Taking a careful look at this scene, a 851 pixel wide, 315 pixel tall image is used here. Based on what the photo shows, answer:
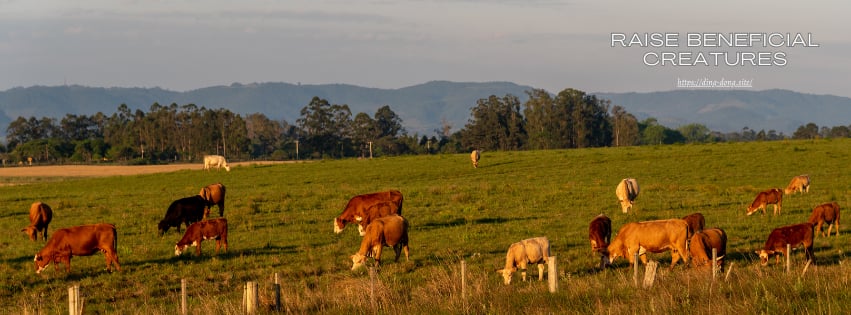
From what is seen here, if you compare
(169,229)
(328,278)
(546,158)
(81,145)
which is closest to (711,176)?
(546,158)

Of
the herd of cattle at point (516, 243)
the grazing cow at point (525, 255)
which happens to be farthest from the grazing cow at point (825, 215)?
the grazing cow at point (525, 255)

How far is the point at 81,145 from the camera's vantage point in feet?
471

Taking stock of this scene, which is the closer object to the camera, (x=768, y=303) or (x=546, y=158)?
(x=768, y=303)

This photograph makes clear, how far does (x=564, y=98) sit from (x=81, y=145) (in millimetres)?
84419

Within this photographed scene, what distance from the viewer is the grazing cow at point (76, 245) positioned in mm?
18891

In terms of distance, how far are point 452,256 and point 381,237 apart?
6.24ft

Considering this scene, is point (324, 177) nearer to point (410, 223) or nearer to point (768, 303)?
point (410, 223)

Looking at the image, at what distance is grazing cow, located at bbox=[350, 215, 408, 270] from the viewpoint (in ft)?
62.3

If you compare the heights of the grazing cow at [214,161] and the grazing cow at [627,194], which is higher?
the grazing cow at [214,161]

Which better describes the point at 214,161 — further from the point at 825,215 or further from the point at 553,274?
the point at 553,274

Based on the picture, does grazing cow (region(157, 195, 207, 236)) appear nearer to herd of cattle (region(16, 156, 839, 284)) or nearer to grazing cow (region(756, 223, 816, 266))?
herd of cattle (region(16, 156, 839, 284))

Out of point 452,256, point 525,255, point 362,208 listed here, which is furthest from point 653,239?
point 362,208

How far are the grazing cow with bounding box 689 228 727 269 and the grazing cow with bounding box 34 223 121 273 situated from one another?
495 inches

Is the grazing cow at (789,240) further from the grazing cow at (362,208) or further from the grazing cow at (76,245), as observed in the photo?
the grazing cow at (76,245)
